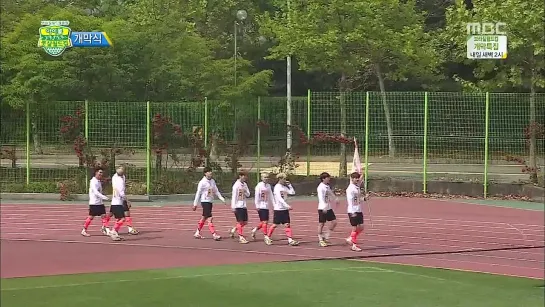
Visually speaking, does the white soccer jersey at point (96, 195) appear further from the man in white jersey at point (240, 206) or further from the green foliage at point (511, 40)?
the green foliage at point (511, 40)

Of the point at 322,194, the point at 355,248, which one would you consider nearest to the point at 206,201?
the point at 322,194

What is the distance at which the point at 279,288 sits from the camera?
414 inches

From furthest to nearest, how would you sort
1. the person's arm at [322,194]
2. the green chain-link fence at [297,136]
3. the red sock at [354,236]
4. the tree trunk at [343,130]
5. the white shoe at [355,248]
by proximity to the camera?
the tree trunk at [343,130] → the green chain-link fence at [297,136] → the person's arm at [322,194] → the red sock at [354,236] → the white shoe at [355,248]

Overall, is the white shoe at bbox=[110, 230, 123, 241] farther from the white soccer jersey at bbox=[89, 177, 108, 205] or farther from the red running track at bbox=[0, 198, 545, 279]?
the white soccer jersey at bbox=[89, 177, 108, 205]

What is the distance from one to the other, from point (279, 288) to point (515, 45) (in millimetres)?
15812

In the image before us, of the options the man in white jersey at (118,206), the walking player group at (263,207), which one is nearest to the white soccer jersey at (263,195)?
the walking player group at (263,207)

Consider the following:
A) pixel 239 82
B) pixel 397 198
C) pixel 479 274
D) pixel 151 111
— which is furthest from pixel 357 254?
pixel 239 82

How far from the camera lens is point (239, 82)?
94.3 ft

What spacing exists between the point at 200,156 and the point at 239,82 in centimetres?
635

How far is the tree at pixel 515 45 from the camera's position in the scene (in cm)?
2316

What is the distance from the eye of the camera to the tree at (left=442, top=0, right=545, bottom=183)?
2316 centimetres

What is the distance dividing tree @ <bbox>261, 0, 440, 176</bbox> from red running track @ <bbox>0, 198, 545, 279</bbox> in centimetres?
650

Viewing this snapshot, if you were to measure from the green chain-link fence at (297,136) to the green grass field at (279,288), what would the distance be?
11.4 m

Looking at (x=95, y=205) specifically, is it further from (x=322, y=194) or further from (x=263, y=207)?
(x=322, y=194)
